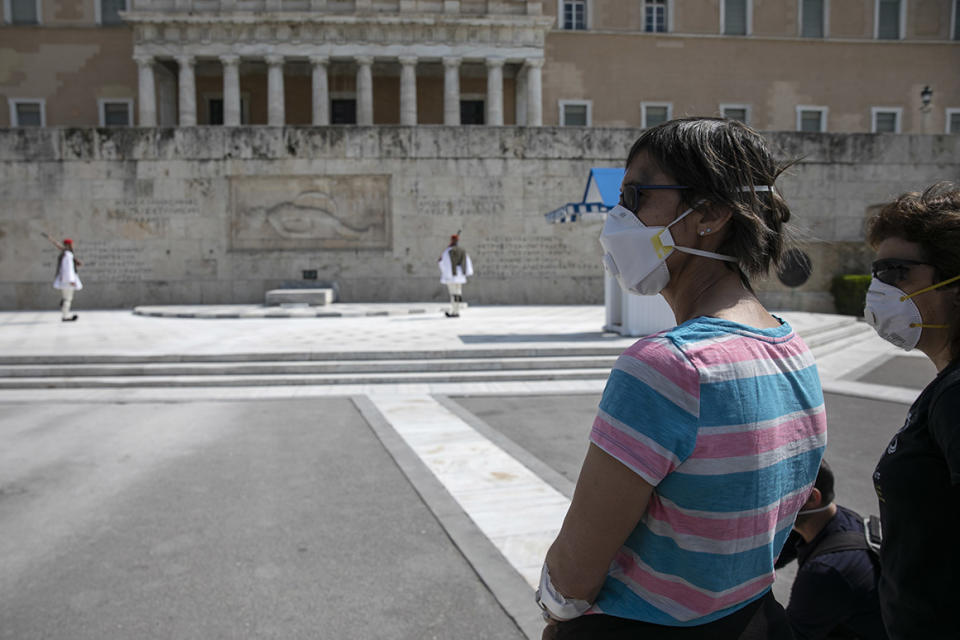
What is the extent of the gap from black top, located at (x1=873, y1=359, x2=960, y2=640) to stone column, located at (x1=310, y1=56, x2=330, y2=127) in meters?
37.6

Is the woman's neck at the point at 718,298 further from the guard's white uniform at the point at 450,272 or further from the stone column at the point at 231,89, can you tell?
the stone column at the point at 231,89

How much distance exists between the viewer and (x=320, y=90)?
37.0 meters

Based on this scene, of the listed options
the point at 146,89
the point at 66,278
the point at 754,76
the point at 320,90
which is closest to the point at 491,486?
the point at 66,278

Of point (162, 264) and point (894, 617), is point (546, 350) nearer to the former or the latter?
point (894, 617)

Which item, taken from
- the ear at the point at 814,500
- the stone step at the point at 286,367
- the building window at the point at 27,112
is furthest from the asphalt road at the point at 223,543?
the building window at the point at 27,112

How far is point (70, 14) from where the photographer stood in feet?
127

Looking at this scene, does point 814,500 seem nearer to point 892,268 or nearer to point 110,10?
point 892,268

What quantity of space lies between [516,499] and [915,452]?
147 inches

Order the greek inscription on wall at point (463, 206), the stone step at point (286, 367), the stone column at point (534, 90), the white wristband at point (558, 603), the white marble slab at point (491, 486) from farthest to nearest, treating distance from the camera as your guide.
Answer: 1. the stone column at point (534, 90)
2. the greek inscription on wall at point (463, 206)
3. the stone step at point (286, 367)
4. the white marble slab at point (491, 486)
5. the white wristband at point (558, 603)

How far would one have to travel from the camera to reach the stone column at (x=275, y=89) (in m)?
36.4

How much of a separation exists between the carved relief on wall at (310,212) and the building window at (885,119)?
34191 mm

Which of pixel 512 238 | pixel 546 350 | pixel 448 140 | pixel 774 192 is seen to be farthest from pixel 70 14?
pixel 774 192

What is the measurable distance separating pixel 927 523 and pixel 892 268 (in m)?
0.81

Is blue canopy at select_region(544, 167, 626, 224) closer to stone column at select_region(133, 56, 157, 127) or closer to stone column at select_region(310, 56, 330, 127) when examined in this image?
stone column at select_region(310, 56, 330, 127)
